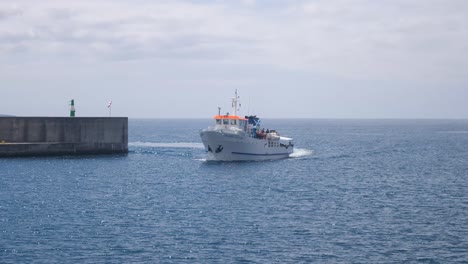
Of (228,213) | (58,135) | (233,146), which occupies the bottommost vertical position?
(228,213)

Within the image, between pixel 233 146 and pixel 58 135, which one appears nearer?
pixel 233 146

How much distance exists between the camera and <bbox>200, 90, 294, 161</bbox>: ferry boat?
7831cm

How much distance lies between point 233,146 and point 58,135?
2221 centimetres

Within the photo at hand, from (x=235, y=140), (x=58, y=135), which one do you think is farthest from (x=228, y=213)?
(x=58, y=135)

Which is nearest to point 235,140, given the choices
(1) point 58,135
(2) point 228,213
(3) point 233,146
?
(3) point 233,146

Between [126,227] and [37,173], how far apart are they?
29.9 metres

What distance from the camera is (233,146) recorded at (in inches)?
3125

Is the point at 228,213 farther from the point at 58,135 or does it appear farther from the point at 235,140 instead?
the point at 58,135

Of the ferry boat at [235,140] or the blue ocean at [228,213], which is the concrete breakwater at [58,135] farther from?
the ferry boat at [235,140]

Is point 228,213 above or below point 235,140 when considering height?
below

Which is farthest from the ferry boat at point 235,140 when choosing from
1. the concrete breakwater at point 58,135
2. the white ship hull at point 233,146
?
the concrete breakwater at point 58,135

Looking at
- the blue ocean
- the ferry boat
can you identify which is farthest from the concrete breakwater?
the ferry boat

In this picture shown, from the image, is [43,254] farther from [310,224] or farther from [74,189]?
[74,189]

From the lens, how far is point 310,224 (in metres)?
40.8
